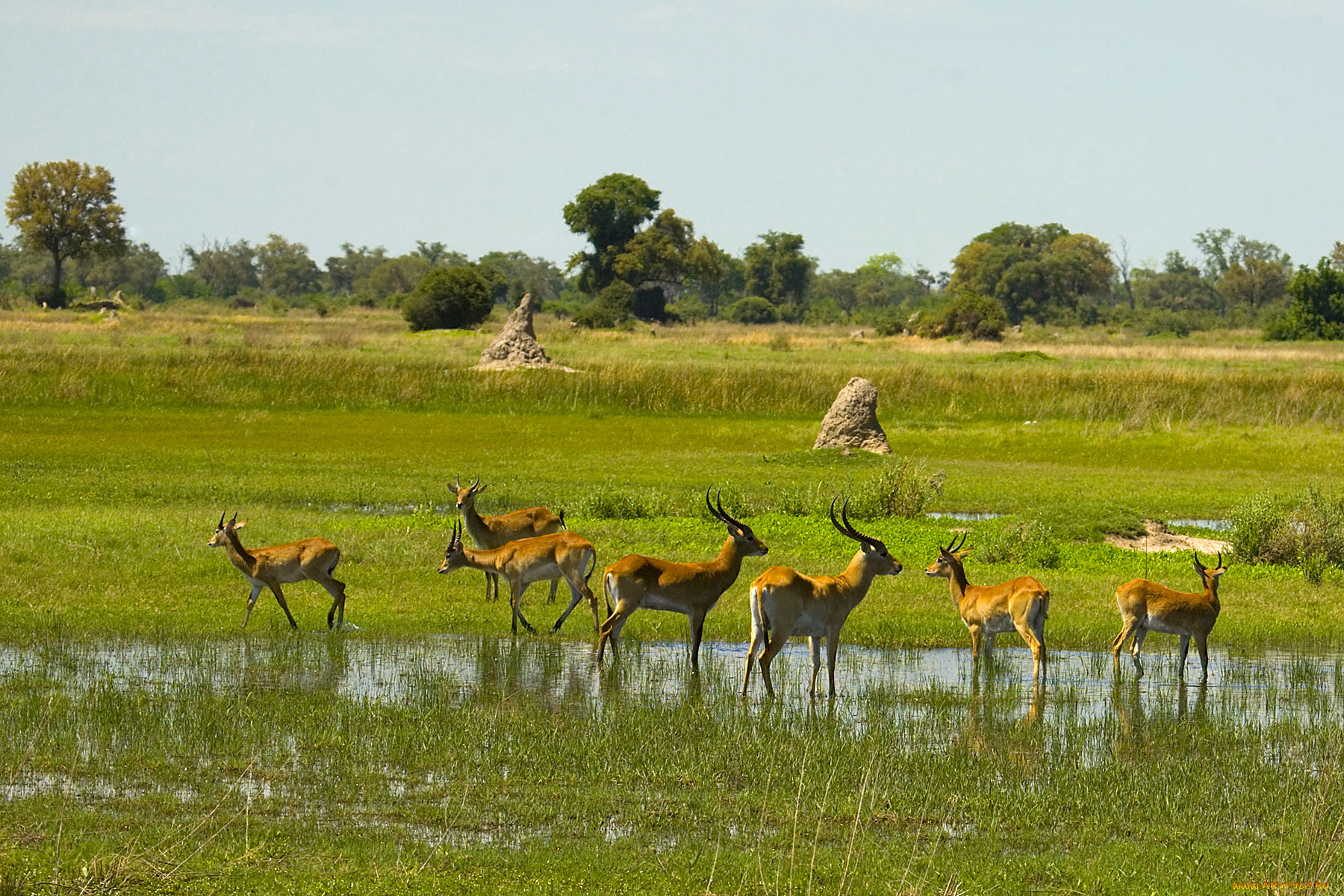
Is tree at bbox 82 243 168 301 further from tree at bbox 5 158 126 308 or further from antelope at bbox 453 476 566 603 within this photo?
antelope at bbox 453 476 566 603

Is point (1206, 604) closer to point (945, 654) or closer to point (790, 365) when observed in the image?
point (945, 654)

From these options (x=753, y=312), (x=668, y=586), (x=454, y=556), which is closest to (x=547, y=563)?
(x=454, y=556)

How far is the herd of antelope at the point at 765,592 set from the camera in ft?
39.1

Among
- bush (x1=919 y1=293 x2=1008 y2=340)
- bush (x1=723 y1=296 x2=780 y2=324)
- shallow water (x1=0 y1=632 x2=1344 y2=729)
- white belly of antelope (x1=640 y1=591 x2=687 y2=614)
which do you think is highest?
bush (x1=723 y1=296 x2=780 y2=324)

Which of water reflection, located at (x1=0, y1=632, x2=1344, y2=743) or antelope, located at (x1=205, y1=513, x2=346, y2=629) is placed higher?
antelope, located at (x1=205, y1=513, x2=346, y2=629)

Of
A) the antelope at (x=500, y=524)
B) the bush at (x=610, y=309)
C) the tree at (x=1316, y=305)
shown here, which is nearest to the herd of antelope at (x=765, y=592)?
the antelope at (x=500, y=524)

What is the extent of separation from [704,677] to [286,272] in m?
153

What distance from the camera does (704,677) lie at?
12445 mm

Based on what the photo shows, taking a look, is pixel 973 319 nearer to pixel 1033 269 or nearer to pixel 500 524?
pixel 1033 269

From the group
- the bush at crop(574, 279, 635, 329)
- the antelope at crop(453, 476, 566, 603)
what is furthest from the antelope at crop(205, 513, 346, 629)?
the bush at crop(574, 279, 635, 329)

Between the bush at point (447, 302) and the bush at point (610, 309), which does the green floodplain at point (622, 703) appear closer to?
the bush at point (447, 302)

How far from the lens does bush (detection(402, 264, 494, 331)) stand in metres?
75.8

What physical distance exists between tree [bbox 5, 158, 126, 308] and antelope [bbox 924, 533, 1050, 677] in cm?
9457

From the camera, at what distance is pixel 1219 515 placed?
23938mm
